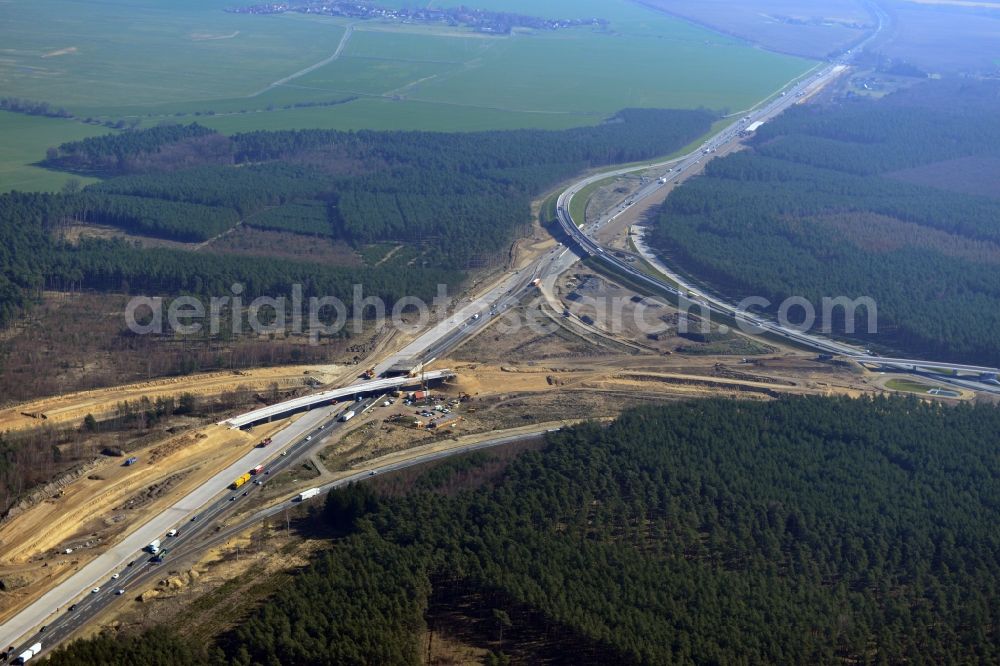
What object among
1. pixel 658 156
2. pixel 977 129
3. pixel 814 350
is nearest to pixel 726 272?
pixel 814 350

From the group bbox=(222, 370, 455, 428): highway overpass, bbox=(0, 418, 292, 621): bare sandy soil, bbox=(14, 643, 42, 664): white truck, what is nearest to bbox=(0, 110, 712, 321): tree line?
bbox=(222, 370, 455, 428): highway overpass

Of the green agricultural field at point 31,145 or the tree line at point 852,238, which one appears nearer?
the tree line at point 852,238

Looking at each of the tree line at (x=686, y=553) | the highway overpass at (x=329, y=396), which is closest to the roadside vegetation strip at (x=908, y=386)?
the tree line at (x=686, y=553)

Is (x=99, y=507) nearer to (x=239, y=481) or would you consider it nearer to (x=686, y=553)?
(x=239, y=481)

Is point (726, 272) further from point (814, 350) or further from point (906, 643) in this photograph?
point (906, 643)

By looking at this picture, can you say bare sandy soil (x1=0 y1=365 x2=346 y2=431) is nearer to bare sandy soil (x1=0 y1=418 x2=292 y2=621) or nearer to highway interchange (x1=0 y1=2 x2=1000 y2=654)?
highway interchange (x1=0 y1=2 x2=1000 y2=654)

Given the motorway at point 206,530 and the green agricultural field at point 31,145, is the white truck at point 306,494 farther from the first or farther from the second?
the green agricultural field at point 31,145

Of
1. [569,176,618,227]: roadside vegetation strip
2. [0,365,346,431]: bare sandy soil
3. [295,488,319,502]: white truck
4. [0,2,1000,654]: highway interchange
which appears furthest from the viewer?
[569,176,618,227]: roadside vegetation strip
